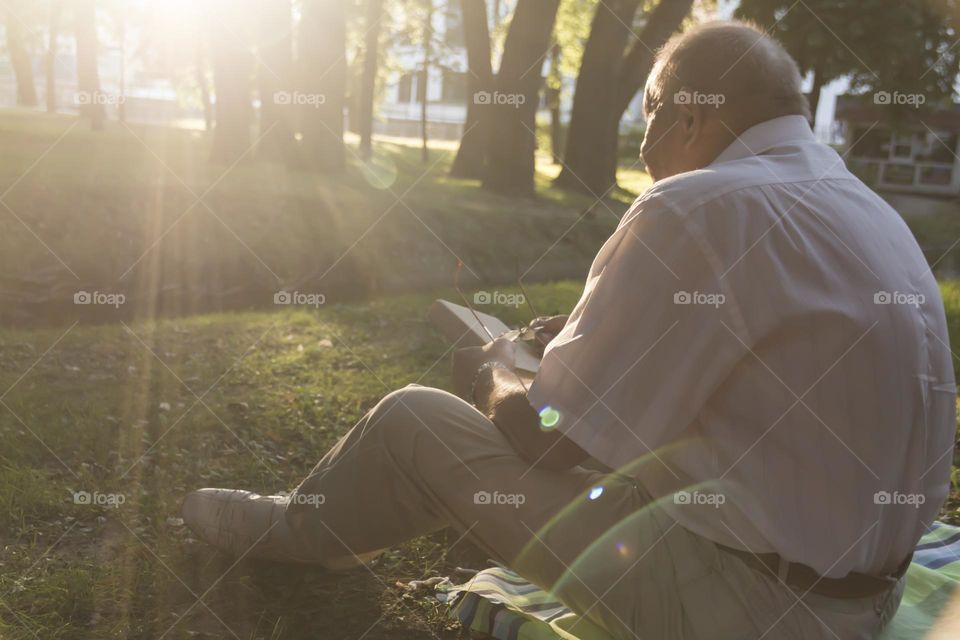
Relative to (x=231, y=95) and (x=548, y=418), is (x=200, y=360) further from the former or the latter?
(x=231, y=95)

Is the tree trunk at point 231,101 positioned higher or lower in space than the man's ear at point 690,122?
lower

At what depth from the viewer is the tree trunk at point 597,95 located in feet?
58.1

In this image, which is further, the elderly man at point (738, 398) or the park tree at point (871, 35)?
the park tree at point (871, 35)

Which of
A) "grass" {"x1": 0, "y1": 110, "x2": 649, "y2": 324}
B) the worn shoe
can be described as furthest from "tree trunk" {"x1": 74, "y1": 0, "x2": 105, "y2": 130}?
the worn shoe

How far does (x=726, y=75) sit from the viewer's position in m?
2.21

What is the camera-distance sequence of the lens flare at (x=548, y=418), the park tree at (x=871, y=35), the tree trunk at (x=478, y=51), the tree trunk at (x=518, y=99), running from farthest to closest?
the tree trunk at (x=478, y=51), the park tree at (x=871, y=35), the tree trunk at (x=518, y=99), the lens flare at (x=548, y=418)

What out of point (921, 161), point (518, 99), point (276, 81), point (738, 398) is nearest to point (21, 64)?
point (276, 81)

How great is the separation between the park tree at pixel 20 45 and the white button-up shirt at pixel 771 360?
95.4 feet

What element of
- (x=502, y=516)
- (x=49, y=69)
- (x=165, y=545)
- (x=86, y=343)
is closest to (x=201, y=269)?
(x=86, y=343)

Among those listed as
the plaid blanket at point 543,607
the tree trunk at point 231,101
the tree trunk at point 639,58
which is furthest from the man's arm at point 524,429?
the tree trunk at point 639,58

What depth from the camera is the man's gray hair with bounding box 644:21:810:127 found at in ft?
7.22

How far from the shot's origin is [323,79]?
14492 mm

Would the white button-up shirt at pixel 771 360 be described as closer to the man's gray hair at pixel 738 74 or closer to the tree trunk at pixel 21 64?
the man's gray hair at pixel 738 74

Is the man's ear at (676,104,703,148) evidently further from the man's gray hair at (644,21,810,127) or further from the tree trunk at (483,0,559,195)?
the tree trunk at (483,0,559,195)
